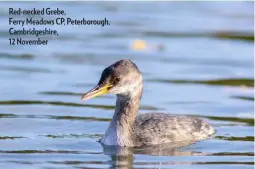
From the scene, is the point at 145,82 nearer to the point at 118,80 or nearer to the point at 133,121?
the point at 133,121

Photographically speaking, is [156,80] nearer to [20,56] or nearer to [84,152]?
[20,56]

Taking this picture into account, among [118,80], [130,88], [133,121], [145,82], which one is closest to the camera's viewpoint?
[118,80]

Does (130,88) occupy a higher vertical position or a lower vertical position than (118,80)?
lower

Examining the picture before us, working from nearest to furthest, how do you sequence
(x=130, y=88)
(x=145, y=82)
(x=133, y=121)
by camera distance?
(x=130, y=88), (x=133, y=121), (x=145, y=82)

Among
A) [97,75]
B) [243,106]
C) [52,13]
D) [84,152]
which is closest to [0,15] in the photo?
[52,13]

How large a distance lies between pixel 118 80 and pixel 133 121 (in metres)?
0.91

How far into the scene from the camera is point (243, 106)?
19.0 m

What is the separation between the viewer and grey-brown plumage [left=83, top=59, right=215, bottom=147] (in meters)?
15.8

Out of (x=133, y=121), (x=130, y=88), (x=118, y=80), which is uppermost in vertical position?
(x=118, y=80)

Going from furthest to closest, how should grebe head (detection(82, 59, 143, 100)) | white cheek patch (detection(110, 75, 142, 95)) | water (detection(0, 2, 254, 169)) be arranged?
Answer: white cheek patch (detection(110, 75, 142, 95)), grebe head (detection(82, 59, 143, 100)), water (detection(0, 2, 254, 169))

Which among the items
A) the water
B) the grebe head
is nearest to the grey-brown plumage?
the grebe head

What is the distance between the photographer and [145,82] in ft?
68.0

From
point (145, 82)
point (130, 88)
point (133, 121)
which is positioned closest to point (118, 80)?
point (130, 88)

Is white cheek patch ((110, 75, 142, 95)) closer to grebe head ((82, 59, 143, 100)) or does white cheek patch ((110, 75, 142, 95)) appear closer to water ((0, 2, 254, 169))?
grebe head ((82, 59, 143, 100))
